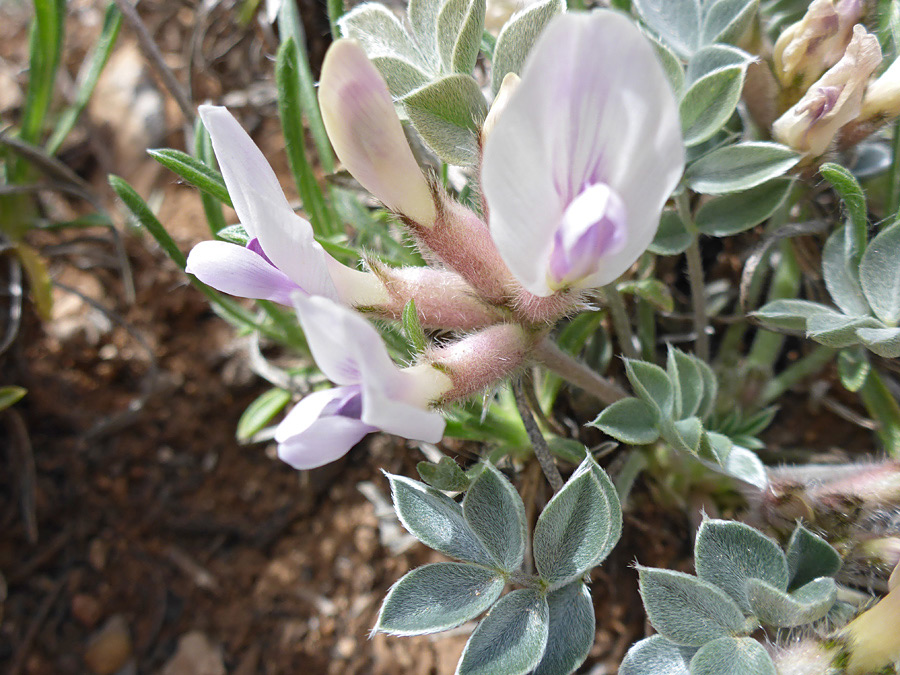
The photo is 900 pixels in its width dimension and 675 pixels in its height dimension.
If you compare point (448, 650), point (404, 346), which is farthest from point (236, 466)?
point (404, 346)

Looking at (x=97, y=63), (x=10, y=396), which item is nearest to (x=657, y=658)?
(x=10, y=396)

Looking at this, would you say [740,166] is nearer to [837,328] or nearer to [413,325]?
[837,328]

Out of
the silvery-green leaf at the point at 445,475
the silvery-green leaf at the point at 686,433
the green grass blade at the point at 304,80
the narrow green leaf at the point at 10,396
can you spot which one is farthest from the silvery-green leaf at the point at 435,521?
the narrow green leaf at the point at 10,396

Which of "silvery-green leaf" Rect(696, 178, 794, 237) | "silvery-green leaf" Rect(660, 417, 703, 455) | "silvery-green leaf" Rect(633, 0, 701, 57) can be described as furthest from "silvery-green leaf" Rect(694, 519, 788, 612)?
"silvery-green leaf" Rect(633, 0, 701, 57)

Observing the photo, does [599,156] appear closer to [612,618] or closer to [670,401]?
[670,401]

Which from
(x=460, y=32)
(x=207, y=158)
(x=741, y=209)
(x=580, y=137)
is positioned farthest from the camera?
(x=207, y=158)
